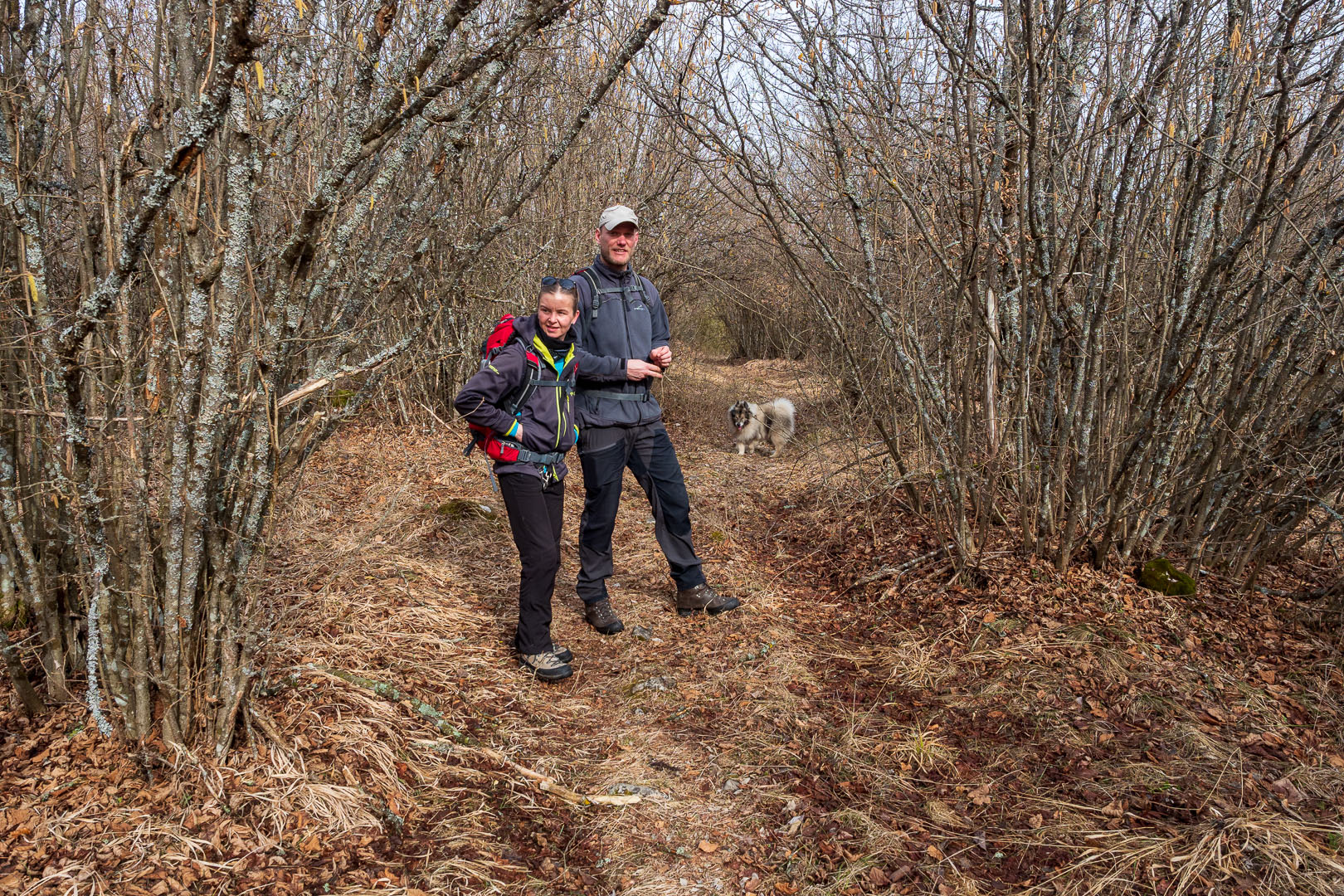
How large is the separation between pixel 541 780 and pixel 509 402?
1665 millimetres

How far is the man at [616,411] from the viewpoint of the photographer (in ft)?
13.1

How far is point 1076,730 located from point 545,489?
2599mm

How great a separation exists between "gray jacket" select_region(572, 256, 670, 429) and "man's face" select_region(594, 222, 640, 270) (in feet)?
0.24

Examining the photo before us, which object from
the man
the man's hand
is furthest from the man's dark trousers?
the man's hand

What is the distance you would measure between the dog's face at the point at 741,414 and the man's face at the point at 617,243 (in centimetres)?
544

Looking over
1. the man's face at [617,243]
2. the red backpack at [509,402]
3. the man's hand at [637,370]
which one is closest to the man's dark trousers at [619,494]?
the man's hand at [637,370]

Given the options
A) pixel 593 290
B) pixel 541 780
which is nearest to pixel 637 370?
pixel 593 290

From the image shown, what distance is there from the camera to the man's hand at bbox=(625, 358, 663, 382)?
3977mm

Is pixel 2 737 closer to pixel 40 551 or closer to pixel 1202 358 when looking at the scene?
pixel 40 551

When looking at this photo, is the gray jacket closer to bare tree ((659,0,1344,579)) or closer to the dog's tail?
bare tree ((659,0,1344,579))

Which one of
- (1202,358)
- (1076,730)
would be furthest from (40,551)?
(1202,358)

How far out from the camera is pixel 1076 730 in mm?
3281

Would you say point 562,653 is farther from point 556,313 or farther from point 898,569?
point 898,569

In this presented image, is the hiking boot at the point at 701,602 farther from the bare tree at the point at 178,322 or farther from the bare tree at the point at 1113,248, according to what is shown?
the bare tree at the point at 178,322
